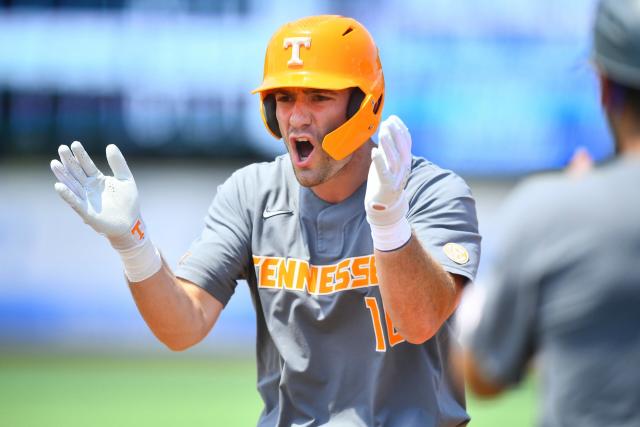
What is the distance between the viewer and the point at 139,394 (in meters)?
8.92

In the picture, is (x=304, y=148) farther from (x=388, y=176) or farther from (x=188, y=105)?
(x=188, y=105)

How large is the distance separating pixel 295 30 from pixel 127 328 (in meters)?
7.37

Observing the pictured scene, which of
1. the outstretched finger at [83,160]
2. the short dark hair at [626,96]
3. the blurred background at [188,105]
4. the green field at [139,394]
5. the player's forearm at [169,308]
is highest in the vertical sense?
the short dark hair at [626,96]

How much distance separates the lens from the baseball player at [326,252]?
3.48 meters

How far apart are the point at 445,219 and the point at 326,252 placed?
41cm

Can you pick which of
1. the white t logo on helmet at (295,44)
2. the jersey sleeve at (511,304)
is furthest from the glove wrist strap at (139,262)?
the jersey sleeve at (511,304)

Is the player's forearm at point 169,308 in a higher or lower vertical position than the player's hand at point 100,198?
lower

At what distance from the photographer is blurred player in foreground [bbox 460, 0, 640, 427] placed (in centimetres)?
219

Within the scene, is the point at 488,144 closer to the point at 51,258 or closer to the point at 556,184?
the point at 51,258

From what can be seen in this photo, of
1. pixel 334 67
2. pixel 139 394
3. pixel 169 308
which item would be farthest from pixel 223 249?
pixel 139 394

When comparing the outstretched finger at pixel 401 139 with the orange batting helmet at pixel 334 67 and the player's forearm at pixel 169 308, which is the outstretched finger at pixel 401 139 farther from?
the player's forearm at pixel 169 308

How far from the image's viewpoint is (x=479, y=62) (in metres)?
11.3

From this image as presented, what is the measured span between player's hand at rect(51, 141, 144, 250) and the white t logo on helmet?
67cm

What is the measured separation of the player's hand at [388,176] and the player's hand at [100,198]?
0.86 metres
